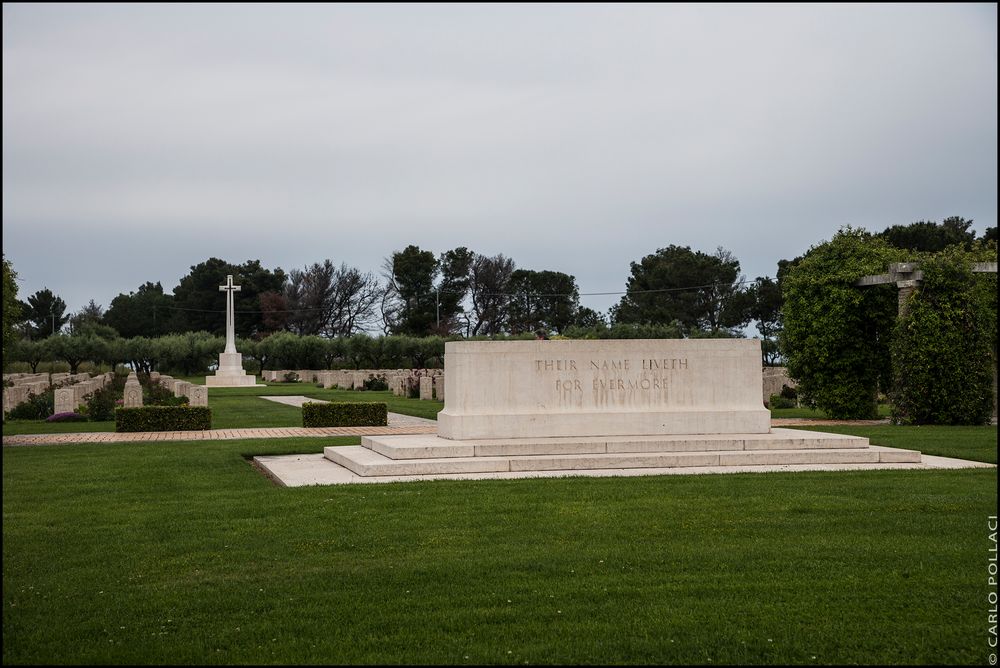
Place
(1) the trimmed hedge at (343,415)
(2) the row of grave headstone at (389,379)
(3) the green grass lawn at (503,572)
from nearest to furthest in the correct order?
(3) the green grass lawn at (503,572)
(1) the trimmed hedge at (343,415)
(2) the row of grave headstone at (389,379)

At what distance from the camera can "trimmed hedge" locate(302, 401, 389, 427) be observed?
1944 centimetres

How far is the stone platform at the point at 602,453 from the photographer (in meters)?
11.6

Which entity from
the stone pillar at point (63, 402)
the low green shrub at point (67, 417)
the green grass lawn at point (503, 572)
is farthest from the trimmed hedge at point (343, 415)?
the green grass lawn at point (503, 572)

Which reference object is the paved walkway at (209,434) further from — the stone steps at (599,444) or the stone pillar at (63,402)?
the stone pillar at (63,402)

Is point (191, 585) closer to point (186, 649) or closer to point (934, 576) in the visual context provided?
point (186, 649)

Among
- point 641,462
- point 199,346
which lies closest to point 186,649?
point 641,462

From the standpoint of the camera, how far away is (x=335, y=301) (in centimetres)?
7938

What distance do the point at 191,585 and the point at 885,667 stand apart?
4.11m

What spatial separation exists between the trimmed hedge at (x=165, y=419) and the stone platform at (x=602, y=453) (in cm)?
698

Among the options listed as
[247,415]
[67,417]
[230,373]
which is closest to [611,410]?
[247,415]

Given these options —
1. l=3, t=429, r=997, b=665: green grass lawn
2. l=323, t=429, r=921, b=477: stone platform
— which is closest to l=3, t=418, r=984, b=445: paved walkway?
l=323, t=429, r=921, b=477: stone platform

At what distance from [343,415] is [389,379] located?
2093cm

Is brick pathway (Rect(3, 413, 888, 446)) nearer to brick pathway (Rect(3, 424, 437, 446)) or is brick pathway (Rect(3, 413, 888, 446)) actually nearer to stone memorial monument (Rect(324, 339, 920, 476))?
brick pathway (Rect(3, 424, 437, 446))

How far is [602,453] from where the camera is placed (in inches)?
486
